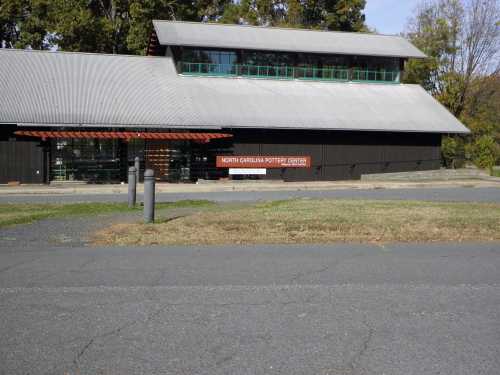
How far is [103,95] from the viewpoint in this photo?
1254 inches

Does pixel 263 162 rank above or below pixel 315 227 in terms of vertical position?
above

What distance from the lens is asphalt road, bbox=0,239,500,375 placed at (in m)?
4.95

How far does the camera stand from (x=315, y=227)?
1190cm

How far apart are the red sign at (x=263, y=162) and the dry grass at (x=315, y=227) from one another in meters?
15.5

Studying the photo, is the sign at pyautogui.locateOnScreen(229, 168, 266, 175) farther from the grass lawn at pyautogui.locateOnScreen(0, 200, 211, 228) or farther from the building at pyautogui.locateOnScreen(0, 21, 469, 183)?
the grass lawn at pyautogui.locateOnScreen(0, 200, 211, 228)

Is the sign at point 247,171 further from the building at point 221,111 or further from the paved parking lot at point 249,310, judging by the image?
the paved parking lot at point 249,310

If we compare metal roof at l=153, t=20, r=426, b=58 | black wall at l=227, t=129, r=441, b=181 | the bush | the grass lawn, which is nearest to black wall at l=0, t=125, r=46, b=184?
black wall at l=227, t=129, r=441, b=181

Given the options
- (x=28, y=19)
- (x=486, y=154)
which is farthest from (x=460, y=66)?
(x=28, y=19)

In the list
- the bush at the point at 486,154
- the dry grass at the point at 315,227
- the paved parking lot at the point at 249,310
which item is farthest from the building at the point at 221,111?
the paved parking lot at the point at 249,310

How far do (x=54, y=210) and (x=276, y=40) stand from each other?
26.1 meters

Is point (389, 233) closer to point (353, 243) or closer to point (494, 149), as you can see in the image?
point (353, 243)

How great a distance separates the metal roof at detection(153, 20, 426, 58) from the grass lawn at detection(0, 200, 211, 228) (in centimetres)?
2002

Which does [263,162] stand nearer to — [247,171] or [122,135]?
[247,171]

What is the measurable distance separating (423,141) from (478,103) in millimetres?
16788
